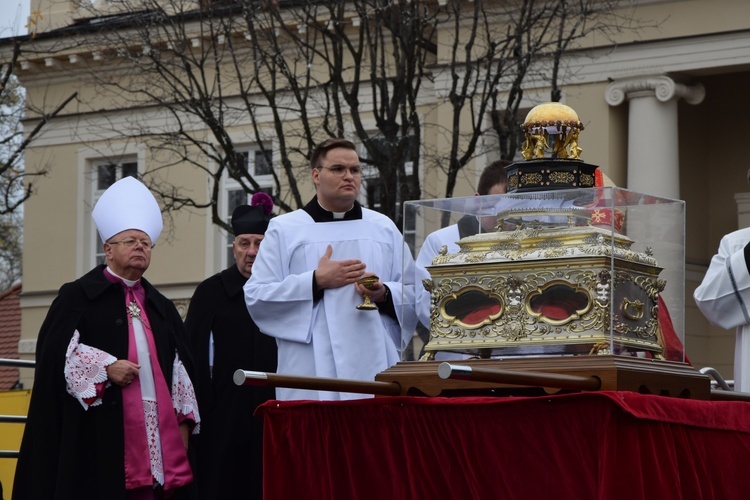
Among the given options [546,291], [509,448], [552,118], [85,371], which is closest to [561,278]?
[546,291]

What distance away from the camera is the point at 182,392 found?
7.39 metres

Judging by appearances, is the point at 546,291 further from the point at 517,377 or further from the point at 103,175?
the point at 103,175

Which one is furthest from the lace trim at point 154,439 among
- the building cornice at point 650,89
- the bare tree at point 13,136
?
the building cornice at point 650,89

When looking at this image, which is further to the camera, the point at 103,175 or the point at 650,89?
the point at 103,175

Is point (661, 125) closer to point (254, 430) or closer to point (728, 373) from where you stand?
point (728, 373)

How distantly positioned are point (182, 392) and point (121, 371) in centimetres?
50

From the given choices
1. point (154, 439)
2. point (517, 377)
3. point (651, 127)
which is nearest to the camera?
point (517, 377)

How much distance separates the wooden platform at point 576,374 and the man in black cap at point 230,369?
325 centimetres

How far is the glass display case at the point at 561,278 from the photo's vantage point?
489cm

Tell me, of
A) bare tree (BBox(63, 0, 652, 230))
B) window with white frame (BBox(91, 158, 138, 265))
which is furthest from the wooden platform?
window with white frame (BBox(91, 158, 138, 265))

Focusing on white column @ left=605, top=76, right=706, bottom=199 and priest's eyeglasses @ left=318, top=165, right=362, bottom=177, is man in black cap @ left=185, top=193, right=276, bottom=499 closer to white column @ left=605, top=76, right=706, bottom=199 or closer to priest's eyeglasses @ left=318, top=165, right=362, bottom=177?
priest's eyeglasses @ left=318, top=165, right=362, bottom=177

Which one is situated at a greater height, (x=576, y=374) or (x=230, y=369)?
(x=576, y=374)

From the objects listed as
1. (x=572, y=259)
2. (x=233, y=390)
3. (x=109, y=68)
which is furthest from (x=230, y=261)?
(x=572, y=259)

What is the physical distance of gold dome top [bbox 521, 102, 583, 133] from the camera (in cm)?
534
